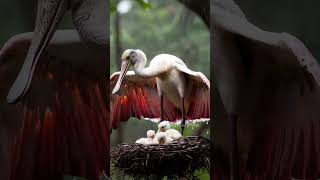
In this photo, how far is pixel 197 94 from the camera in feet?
9.63

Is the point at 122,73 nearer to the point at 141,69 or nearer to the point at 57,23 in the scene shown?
the point at 141,69

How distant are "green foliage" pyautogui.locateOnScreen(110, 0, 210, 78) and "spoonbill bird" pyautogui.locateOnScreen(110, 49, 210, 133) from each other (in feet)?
0.12

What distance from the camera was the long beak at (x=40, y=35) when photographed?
2.86m

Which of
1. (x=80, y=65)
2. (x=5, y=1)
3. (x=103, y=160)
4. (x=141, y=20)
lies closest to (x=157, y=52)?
(x=141, y=20)

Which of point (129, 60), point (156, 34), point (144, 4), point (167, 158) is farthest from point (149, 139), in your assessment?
point (144, 4)

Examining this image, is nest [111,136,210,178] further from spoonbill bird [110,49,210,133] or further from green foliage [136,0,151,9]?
green foliage [136,0,151,9]

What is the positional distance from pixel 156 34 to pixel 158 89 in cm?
27

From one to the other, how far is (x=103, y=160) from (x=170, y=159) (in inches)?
12.2

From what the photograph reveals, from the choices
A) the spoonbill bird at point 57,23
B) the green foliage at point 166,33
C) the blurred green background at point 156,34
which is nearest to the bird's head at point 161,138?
the blurred green background at point 156,34

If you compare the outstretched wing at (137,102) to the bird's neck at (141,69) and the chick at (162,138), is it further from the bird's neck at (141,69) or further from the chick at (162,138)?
the chick at (162,138)

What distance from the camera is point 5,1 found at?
293cm

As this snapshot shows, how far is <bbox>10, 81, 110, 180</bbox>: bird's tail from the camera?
9.38 ft

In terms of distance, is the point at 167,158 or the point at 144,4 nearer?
the point at 167,158

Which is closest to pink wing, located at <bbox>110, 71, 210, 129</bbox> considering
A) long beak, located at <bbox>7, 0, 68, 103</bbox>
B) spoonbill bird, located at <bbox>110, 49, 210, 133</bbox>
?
spoonbill bird, located at <bbox>110, 49, 210, 133</bbox>
